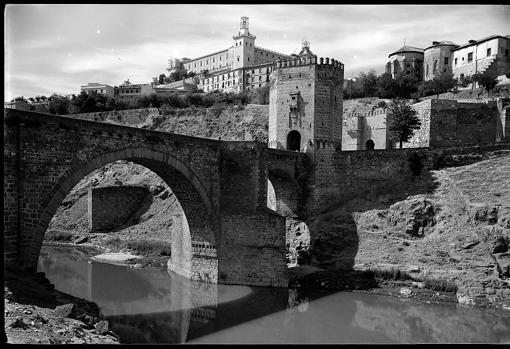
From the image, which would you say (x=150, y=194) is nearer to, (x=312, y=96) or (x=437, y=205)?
(x=312, y=96)

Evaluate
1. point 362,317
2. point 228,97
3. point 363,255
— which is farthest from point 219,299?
point 228,97

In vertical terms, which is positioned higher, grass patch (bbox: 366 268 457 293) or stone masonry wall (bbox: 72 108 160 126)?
stone masonry wall (bbox: 72 108 160 126)

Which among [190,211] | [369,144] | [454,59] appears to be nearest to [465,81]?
[454,59]

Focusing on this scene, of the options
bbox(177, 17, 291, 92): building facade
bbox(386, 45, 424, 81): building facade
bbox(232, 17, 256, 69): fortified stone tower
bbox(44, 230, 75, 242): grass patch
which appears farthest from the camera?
bbox(232, 17, 256, 69): fortified stone tower

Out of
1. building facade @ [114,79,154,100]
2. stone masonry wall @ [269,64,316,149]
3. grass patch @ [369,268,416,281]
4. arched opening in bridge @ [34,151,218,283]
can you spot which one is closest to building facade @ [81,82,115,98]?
building facade @ [114,79,154,100]

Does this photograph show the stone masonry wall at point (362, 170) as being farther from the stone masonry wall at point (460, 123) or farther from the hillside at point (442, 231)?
the stone masonry wall at point (460, 123)

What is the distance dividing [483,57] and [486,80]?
9.31 meters

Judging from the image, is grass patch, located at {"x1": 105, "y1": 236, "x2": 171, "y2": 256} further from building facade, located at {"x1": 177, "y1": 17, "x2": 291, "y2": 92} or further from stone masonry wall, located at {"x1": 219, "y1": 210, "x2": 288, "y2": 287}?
building facade, located at {"x1": 177, "y1": 17, "x2": 291, "y2": 92}

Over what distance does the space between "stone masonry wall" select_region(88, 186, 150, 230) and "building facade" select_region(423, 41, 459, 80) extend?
4136 centimetres

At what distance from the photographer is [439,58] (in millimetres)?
58000

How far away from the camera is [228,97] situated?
6519cm

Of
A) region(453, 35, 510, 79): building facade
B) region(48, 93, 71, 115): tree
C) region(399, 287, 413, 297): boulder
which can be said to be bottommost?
region(399, 287, 413, 297): boulder

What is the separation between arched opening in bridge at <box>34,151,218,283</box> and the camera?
20.1m

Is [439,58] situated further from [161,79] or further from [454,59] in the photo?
[161,79]
